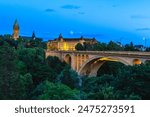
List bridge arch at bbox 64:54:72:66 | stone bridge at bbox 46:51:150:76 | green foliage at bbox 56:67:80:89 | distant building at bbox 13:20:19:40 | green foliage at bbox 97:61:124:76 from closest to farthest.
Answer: green foliage at bbox 56:67:80:89
stone bridge at bbox 46:51:150:76
green foliage at bbox 97:61:124:76
bridge arch at bbox 64:54:72:66
distant building at bbox 13:20:19:40

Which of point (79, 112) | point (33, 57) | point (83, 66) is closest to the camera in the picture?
point (79, 112)

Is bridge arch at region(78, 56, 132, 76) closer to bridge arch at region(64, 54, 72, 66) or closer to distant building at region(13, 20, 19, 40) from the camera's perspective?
bridge arch at region(64, 54, 72, 66)

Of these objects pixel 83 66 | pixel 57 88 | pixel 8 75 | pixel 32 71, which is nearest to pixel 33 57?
pixel 32 71

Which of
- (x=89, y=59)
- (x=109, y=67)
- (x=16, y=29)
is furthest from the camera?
(x=16, y=29)

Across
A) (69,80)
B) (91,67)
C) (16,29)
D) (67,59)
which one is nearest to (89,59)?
(91,67)

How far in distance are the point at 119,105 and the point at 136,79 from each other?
14212 millimetres

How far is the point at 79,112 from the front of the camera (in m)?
7.64

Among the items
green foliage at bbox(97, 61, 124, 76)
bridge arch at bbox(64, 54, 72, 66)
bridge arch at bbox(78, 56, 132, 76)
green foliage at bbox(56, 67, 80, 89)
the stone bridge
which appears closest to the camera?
green foliage at bbox(56, 67, 80, 89)

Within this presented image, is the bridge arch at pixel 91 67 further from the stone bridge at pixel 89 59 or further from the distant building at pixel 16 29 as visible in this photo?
the distant building at pixel 16 29

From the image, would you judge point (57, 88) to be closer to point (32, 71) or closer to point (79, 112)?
point (79, 112)

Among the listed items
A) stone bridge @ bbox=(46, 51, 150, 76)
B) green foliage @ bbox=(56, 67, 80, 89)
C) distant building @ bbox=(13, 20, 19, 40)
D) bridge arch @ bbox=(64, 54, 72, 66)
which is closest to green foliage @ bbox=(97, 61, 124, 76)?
stone bridge @ bbox=(46, 51, 150, 76)

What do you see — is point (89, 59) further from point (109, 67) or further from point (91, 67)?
point (109, 67)

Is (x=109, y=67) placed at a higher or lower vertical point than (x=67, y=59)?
lower

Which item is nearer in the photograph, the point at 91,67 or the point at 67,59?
the point at 91,67
